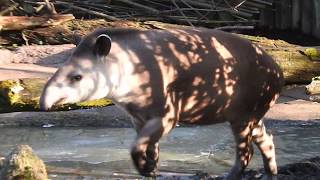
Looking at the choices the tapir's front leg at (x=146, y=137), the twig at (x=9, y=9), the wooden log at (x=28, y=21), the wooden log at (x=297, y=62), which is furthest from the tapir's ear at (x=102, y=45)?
the twig at (x=9, y=9)

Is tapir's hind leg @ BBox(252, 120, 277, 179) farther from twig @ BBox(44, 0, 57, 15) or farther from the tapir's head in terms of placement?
twig @ BBox(44, 0, 57, 15)

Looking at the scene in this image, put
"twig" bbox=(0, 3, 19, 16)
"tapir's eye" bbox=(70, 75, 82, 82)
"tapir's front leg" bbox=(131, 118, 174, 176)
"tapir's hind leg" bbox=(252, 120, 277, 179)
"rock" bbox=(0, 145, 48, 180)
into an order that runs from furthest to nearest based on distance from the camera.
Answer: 1. "twig" bbox=(0, 3, 19, 16)
2. "tapir's hind leg" bbox=(252, 120, 277, 179)
3. "rock" bbox=(0, 145, 48, 180)
4. "tapir's front leg" bbox=(131, 118, 174, 176)
5. "tapir's eye" bbox=(70, 75, 82, 82)

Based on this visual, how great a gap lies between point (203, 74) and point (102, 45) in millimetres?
622

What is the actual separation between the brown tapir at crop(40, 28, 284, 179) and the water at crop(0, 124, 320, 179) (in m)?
1.03

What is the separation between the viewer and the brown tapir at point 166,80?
3.66 metres

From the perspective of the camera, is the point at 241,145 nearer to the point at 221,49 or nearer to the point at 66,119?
the point at 221,49

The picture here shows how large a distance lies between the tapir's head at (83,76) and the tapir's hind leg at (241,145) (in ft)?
3.33

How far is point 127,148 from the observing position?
6.13m

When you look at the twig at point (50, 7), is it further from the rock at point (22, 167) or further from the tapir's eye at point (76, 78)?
the tapir's eye at point (76, 78)

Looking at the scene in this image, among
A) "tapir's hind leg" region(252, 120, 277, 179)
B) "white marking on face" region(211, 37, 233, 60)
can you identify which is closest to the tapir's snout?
"white marking on face" region(211, 37, 233, 60)

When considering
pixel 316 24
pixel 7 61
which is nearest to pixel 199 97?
pixel 7 61

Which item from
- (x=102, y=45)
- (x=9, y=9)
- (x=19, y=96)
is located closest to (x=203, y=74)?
(x=102, y=45)

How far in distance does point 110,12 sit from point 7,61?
317cm

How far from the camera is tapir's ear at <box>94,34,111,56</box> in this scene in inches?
144
